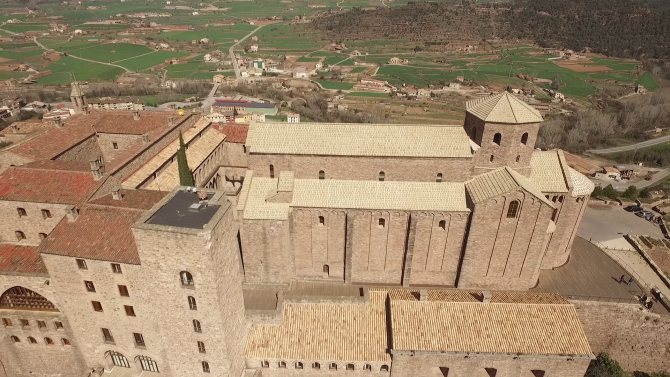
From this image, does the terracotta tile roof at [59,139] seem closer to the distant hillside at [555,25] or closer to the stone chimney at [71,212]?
the stone chimney at [71,212]

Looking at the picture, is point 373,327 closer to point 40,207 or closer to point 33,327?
point 33,327

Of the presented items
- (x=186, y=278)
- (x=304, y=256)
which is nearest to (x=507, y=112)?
(x=304, y=256)

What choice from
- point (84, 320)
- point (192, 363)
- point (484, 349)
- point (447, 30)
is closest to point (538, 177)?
point (484, 349)

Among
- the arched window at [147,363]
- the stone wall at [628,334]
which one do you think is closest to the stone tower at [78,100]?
the arched window at [147,363]

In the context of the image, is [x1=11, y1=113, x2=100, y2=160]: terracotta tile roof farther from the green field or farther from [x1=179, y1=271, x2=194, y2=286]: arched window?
the green field

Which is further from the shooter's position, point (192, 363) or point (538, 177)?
point (538, 177)

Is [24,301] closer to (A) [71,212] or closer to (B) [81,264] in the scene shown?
(B) [81,264]

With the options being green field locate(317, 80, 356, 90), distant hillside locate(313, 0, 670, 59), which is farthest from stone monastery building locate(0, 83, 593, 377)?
distant hillside locate(313, 0, 670, 59)
